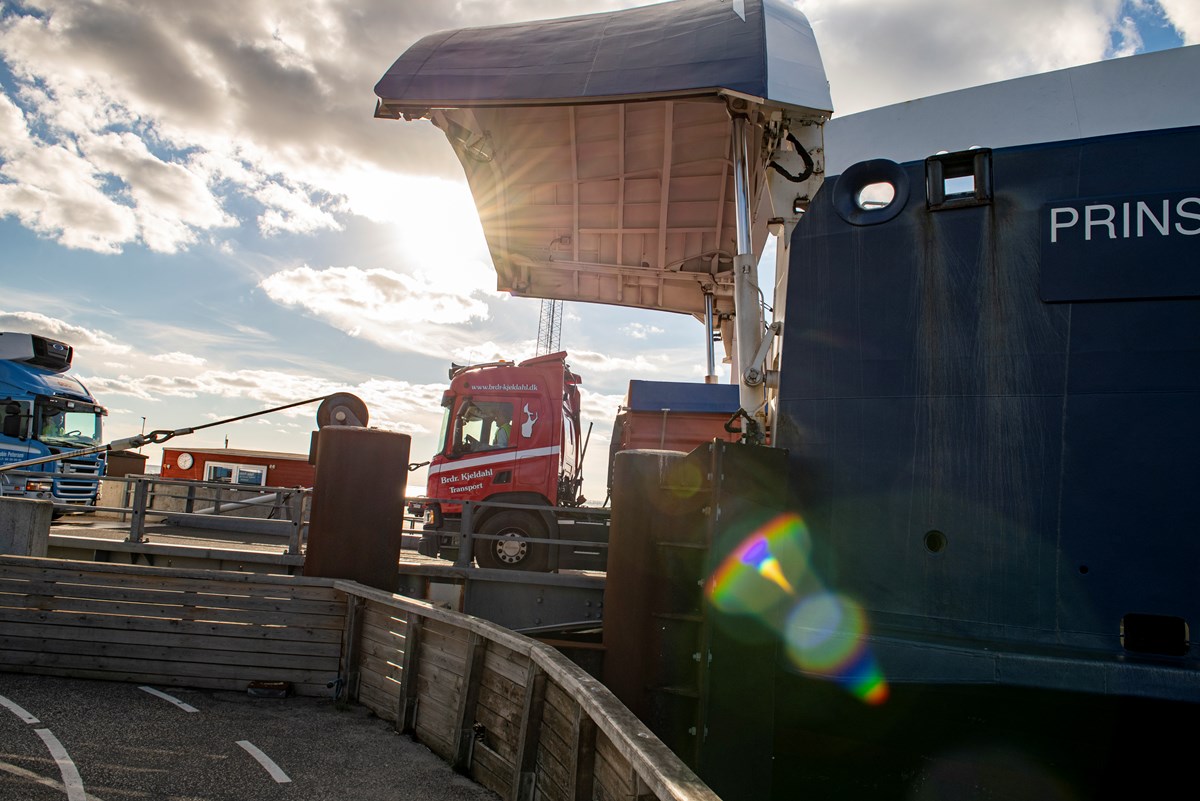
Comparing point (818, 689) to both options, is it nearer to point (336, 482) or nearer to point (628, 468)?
point (628, 468)

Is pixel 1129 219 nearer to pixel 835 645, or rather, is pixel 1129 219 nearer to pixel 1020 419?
pixel 1020 419

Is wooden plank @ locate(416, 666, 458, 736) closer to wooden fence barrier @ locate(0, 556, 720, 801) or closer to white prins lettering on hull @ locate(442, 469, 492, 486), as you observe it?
wooden fence barrier @ locate(0, 556, 720, 801)

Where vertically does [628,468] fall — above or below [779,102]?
below

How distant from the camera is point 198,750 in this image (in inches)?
228

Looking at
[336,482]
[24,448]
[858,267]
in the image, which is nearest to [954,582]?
[858,267]

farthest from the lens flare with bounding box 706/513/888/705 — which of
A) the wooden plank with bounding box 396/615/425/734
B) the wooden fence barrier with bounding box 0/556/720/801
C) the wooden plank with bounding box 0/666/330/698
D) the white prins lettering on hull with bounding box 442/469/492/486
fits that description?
the white prins lettering on hull with bounding box 442/469/492/486

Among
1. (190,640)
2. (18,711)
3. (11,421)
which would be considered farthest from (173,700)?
(11,421)

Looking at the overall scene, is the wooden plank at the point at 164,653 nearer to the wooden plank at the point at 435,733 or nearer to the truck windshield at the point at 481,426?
the wooden plank at the point at 435,733

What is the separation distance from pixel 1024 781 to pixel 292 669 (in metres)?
6.47

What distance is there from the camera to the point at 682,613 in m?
5.02

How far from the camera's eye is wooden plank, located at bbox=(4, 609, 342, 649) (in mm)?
7711

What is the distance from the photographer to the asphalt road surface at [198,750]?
5031 mm

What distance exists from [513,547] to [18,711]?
6.40 meters

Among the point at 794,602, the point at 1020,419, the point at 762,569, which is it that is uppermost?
the point at 1020,419
